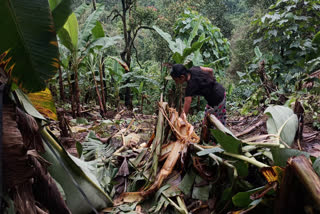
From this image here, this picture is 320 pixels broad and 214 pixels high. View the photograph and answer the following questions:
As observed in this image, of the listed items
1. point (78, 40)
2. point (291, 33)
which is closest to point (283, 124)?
point (291, 33)

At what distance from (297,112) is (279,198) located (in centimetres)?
81

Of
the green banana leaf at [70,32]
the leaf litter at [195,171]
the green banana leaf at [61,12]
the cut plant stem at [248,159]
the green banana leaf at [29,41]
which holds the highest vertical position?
the green banana leaf at [70,32]

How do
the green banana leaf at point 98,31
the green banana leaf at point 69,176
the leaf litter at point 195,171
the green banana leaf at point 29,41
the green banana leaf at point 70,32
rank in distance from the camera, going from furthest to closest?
the green banana leaf at point 98,31
the green banana leaf at point 70,32
the green banana leaf at point 69,176
the green banana leaf at point 29,41
the leaf litter at point 195,171

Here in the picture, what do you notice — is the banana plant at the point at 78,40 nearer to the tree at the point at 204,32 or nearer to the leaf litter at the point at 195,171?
the leaf litter at the point at 195,171

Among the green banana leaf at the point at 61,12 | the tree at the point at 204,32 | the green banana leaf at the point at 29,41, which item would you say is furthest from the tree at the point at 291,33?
the green banana leaf at the point at 29,41

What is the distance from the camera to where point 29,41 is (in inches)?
37.4

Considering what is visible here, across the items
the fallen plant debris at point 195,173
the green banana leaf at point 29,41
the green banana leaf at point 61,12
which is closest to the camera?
the fallen plant debris at point 195,173

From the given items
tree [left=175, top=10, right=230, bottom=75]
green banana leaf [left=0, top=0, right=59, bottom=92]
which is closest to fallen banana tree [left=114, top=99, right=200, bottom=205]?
green banana leaf [left=0, top=0, right=59, bottom=92]

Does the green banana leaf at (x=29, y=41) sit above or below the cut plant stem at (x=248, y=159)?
above

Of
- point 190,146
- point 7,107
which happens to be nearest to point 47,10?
point 7,107

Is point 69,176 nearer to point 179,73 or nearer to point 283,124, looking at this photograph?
point 283,124

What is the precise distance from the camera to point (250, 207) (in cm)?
73

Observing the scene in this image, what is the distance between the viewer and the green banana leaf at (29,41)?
906 mm

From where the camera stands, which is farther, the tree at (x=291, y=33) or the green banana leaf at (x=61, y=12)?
the tree at (x=291, y=33)
